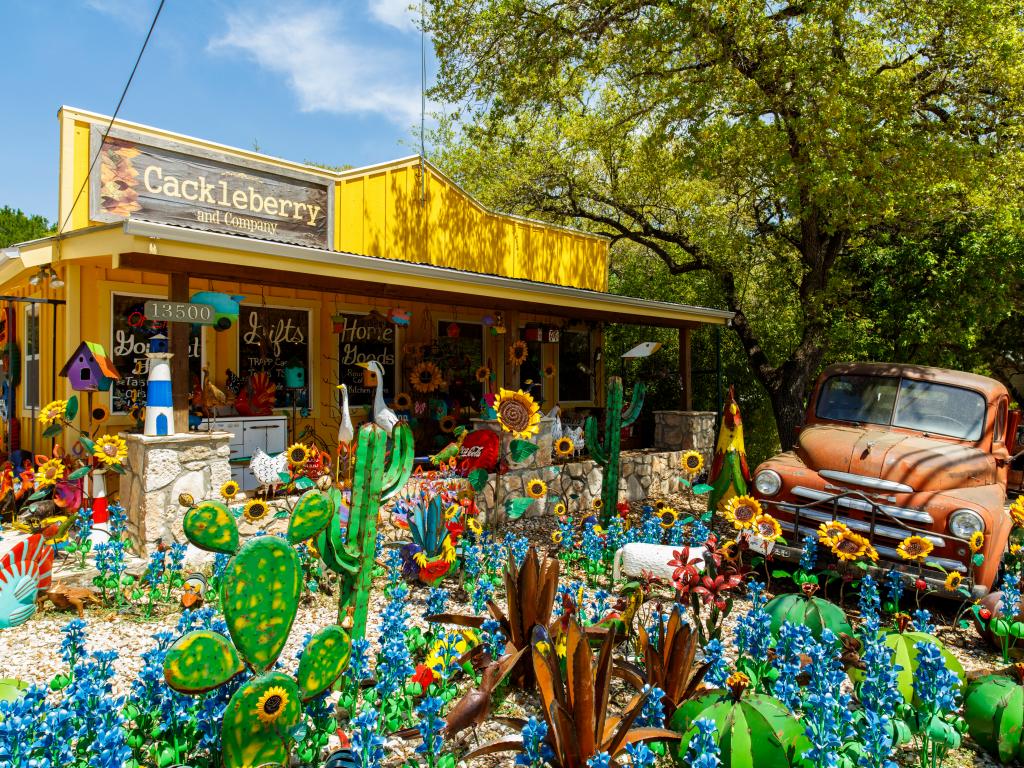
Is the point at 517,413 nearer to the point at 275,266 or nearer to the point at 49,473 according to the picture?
the point at 275,266

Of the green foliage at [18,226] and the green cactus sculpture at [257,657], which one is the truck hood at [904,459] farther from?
the green foliage at [18,226]

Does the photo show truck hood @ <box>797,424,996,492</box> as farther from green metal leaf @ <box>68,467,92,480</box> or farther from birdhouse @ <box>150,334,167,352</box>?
green metal leaf @ <box>68,467,92,480</box>

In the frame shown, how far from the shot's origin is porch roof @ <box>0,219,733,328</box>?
5.31 meters

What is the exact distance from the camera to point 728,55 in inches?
370

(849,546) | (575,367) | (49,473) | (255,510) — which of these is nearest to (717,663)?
(849,546)

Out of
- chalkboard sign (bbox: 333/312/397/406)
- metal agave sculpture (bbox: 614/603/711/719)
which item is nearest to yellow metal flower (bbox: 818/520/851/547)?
metal agave sculpture (bbox: 614/603/711/719)

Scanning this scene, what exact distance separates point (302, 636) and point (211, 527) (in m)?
1.94

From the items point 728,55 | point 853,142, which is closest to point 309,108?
point 728,55

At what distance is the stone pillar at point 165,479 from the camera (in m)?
5.57

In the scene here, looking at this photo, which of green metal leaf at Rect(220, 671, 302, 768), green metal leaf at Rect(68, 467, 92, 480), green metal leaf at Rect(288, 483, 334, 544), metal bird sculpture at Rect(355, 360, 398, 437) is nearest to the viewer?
green metal leaf at Rect(220, 671, 302, 768)

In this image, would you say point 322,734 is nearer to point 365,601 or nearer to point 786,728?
point 365,601

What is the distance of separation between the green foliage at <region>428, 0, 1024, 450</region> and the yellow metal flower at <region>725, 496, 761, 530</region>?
5.41m

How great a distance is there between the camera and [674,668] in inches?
125

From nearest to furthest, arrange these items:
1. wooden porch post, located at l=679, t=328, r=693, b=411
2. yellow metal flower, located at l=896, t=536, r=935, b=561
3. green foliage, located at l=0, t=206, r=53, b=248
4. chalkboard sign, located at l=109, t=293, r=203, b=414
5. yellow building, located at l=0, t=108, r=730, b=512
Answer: yellow metal flower, located at l=896, t=536, r=935, b=561, yellow building, located at l=0, t=108, r=730, b=512, chalkboard sign, located at l=109, t=293, r=203, b=414, wooden porch post, located at l=679, t=328, r=693, b=411, green foliage, located at l=0, t=206, r=53, b=248
